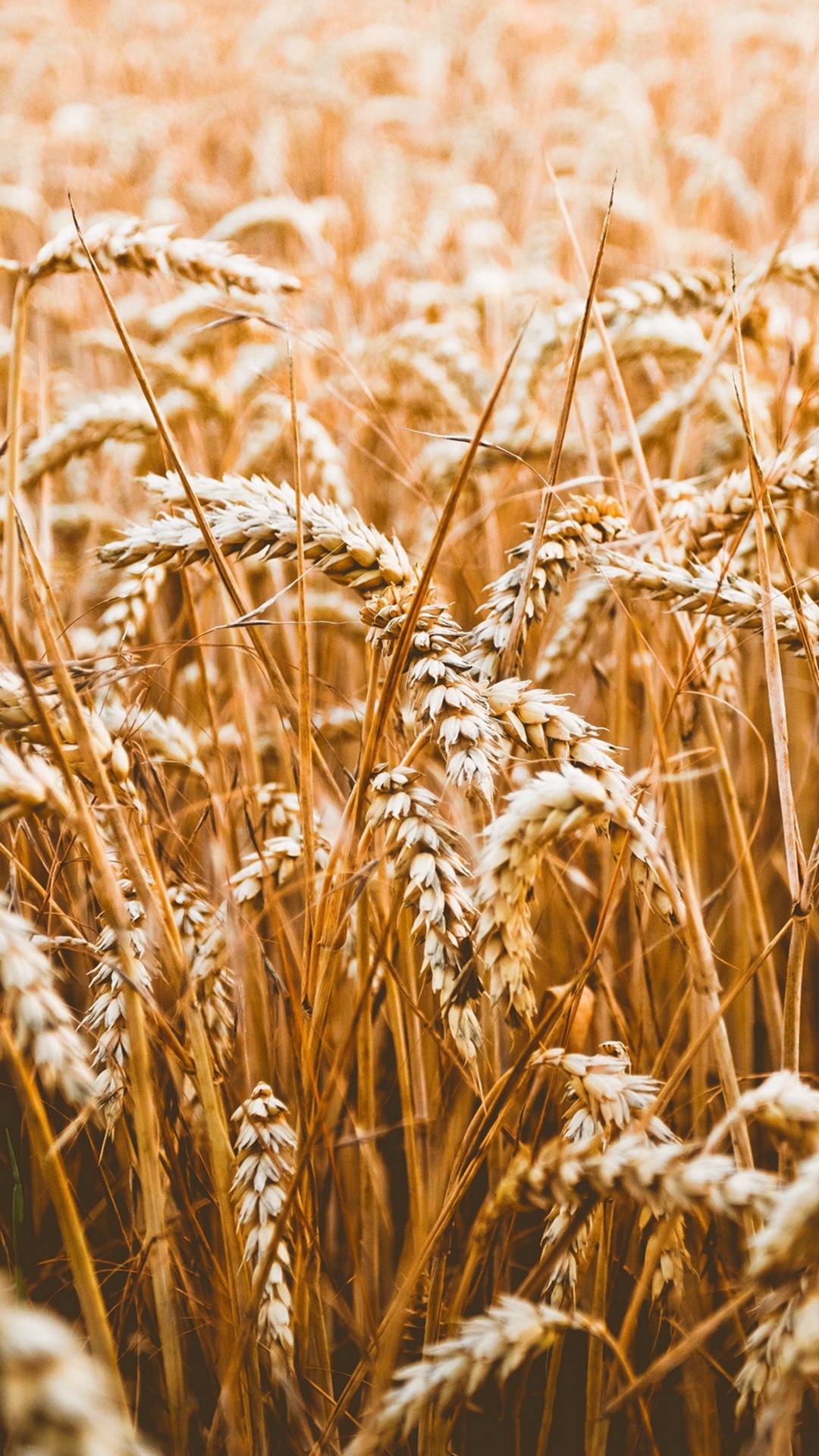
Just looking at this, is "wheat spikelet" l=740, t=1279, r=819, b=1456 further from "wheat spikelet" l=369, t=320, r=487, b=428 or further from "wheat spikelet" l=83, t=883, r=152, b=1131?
"wheat spikelet" l=369, t=320, r=487, b=428

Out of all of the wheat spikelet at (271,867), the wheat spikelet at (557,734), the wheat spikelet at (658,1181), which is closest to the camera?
the wheat spikelet at (658,1181)

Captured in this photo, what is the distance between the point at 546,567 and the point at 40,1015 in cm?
35

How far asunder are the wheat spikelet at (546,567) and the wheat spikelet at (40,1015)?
0.85 feet

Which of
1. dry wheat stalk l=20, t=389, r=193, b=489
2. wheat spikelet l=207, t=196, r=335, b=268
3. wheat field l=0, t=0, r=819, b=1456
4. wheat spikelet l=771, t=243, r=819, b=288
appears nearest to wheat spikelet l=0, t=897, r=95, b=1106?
wheat field l=0, t=0, r=819, b=1456

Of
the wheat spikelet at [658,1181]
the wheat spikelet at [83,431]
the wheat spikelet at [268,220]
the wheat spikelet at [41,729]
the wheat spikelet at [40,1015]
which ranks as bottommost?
the wheat spikelet at [658,1181]

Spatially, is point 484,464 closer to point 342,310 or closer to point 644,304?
point 644,304

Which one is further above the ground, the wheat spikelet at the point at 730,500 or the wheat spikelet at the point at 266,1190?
the wheat spikelet at the point at 730,500

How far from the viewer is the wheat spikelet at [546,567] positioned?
1.59 feet

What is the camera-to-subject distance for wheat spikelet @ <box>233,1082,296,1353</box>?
47 cm

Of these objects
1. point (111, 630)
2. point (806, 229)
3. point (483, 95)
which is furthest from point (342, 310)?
point (483, 95)

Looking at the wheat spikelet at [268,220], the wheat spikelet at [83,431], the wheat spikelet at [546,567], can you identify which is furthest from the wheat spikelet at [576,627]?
the wheat spikelet at [268,220]

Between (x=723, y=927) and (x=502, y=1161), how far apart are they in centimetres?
49

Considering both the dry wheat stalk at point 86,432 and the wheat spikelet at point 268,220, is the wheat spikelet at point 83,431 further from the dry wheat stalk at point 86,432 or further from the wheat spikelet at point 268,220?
the wheat spikelet at point 268,220

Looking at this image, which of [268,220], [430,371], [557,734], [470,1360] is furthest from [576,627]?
[268,220]
